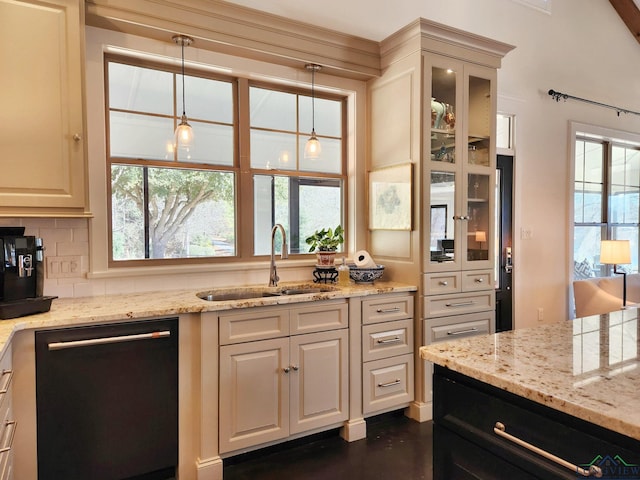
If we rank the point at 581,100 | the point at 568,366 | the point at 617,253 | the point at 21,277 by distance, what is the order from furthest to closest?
1. the point at 581,100
2. the point at 617,253
3. the point at 21,277
4. the point at 568,366

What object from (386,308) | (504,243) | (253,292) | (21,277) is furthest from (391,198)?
(21,277)

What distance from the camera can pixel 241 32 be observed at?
2.67 m

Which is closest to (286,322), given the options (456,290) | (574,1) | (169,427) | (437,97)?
(169,427)

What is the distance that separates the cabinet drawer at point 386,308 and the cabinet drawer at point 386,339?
0.13 feet

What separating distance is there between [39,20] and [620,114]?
6.00 m

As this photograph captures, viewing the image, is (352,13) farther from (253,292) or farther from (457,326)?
(457,326)

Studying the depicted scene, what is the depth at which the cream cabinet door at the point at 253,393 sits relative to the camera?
2.24m

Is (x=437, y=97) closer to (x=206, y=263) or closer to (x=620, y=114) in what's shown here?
(x=206, y=263)

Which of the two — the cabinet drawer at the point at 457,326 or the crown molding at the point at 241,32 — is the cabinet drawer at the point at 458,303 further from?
the crown molding at the point at 241,32

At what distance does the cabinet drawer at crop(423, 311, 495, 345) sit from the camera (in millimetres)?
2910

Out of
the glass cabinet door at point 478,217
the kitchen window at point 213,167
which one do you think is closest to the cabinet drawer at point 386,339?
the glass cabinet door at point 478,217

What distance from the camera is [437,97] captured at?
2.99 meters

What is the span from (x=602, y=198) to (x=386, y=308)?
3.99 metres

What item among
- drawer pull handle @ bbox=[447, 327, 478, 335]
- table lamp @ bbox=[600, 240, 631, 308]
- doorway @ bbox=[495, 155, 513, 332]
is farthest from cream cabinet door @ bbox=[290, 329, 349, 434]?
table lamp @ bbox=[600, 240, 631, 308]
